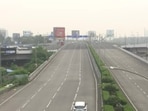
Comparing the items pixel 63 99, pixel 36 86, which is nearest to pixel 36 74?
pixel 36 86

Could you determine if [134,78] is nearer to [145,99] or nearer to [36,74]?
[36,74]

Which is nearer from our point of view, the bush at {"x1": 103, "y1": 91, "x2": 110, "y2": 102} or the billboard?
the bush at {"x1": 103, "y1": 91, "x2": 110, "y2": 102}

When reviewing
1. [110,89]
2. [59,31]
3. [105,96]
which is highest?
[59,31]

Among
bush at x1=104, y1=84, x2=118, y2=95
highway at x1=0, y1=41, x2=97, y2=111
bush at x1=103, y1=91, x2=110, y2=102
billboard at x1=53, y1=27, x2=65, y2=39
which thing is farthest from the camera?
billboard at x1=53, y1=27, x2=65, y2=39

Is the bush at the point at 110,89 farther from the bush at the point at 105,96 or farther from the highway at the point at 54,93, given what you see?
the highway at the point at 54,93

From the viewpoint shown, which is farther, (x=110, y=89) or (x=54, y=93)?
(x=54, y=93)

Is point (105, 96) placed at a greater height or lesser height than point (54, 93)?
greater

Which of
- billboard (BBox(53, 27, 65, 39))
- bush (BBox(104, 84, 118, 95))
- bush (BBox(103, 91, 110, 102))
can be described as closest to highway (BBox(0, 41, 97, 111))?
bush (BBox(103, 91, 110, 102))

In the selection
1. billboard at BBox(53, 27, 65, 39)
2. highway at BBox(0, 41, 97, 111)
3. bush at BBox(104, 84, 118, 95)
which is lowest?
highway at BBox(0, 41, 97, 111)

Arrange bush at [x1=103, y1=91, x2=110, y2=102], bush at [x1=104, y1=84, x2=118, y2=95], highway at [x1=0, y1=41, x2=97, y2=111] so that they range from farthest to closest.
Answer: bush at [x1=104, y1=84, x2=118, y2=95]
highway at [x1=0, y1=41, x2=97, y2=111]
bush at [x1=103, y1=91, x2=110, y2=102]

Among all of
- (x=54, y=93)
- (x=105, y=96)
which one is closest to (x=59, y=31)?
(x=54, y=93)

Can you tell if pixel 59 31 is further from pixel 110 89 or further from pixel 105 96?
pixel 105 96

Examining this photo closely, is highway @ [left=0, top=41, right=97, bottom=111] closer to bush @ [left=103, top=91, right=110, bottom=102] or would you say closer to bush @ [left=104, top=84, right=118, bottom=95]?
bush @ [left=103, top=91, right=110, bottom=102]

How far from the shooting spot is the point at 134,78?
6084 cm
